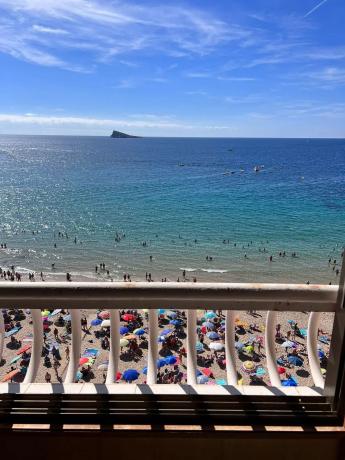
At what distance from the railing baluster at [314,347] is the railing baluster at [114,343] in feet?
3.32

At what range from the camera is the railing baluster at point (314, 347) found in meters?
1.98

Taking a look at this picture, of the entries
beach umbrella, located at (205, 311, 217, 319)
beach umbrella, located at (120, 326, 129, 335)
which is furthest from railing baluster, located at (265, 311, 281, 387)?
beach umbrella, located at (205, 311, 217, 319)

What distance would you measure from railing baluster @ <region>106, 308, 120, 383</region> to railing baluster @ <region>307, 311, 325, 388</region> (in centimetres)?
101

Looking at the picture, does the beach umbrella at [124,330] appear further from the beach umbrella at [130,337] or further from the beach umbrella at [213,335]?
the beach umbrella at [213,335]

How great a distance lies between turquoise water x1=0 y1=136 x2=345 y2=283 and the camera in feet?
89.2

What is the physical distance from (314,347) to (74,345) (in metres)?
1.28

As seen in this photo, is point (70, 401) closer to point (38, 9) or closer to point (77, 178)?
point (38, 9)

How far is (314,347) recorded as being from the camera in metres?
2.05

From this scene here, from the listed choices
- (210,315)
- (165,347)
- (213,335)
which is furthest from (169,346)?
(210,315)

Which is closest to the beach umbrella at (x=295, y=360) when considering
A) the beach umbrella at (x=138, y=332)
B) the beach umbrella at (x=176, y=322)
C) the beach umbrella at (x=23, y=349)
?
the beach umbrella at (x=176, y=322)

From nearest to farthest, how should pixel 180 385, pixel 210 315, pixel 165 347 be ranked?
pixel 180 385
pixel 165 347
pixel 210 315

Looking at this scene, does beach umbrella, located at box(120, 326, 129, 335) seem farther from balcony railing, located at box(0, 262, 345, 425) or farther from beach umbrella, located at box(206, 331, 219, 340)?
balcony railing, located at box(0, 262, 345, 425)

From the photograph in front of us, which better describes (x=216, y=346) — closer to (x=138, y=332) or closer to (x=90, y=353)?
(x=138, y=332)

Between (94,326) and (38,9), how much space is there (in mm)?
12821
